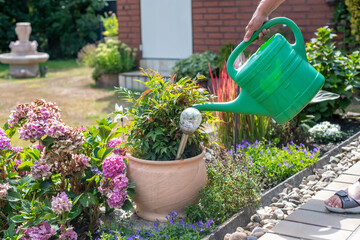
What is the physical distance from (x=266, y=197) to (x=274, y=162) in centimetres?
38

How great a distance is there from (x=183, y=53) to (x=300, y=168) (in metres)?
4.87

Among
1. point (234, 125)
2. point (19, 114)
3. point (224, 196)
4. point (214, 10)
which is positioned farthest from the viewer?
point (214, 10)

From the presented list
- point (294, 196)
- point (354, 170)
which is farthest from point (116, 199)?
point (354, 170)

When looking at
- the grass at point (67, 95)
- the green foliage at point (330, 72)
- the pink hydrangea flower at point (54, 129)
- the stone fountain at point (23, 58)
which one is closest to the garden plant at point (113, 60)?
the grass at point (67, 95)

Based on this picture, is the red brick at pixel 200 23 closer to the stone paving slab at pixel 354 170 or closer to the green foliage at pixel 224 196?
the stone paving slab at pixel 354 170

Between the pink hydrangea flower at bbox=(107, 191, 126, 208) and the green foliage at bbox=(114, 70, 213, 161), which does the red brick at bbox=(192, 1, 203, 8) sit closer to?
the green foliage at bbox=(114, 70, 213, 161)

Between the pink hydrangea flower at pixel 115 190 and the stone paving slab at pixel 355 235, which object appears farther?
the pink hydrangea flower at pixel 115 190

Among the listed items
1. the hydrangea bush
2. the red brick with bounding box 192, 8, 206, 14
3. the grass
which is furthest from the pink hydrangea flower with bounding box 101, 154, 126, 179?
the red brick with bounding box 192, 8, 206, 14

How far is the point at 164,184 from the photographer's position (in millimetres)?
2439

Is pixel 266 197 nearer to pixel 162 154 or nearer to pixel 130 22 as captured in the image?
pixel 162 154

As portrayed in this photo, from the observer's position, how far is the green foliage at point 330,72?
4531mm

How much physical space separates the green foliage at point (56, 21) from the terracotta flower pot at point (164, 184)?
1159 cm

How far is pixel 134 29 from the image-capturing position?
8.23 m

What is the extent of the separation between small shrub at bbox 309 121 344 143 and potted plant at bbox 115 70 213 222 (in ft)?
5.81
